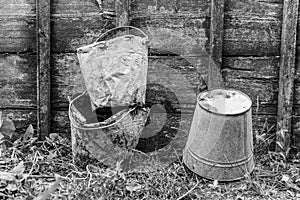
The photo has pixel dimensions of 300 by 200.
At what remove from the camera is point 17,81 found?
402 centimetres

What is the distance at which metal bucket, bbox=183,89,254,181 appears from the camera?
340 centimetres

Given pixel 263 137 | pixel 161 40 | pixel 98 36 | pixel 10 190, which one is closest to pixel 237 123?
pixel 263 137

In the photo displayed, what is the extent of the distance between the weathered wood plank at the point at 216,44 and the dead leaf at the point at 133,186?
3.64 ft

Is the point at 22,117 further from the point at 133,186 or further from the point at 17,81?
the point at 133,186

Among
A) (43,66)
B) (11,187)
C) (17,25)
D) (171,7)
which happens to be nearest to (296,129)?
(171,7)

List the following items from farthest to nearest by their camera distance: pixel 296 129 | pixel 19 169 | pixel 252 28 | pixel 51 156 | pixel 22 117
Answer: pixel 22 117 → pixel 296 129 → pixel 252 28 → pixel 51 156 → pixel 19 169

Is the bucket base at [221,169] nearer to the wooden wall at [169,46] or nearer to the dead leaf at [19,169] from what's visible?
the wooden wall at [169,46]

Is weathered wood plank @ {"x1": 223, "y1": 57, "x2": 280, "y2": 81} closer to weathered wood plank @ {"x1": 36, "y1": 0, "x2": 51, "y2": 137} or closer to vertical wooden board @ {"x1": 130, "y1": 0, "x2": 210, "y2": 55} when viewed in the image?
vertical wooden board @ {"x1": 130, "y1": 0, "x2": 210, "y2": 55}

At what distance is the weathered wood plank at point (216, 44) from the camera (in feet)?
12.4

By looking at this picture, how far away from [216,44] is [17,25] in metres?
1.62

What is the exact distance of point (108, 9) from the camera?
3881 millimetres

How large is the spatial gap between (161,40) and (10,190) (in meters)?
1.63

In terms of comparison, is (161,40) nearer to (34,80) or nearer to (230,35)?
(230,35)

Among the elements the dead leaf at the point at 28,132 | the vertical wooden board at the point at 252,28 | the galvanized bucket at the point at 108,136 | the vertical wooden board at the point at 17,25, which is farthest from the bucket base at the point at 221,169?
the vertical wooden board at the point at 17,25
